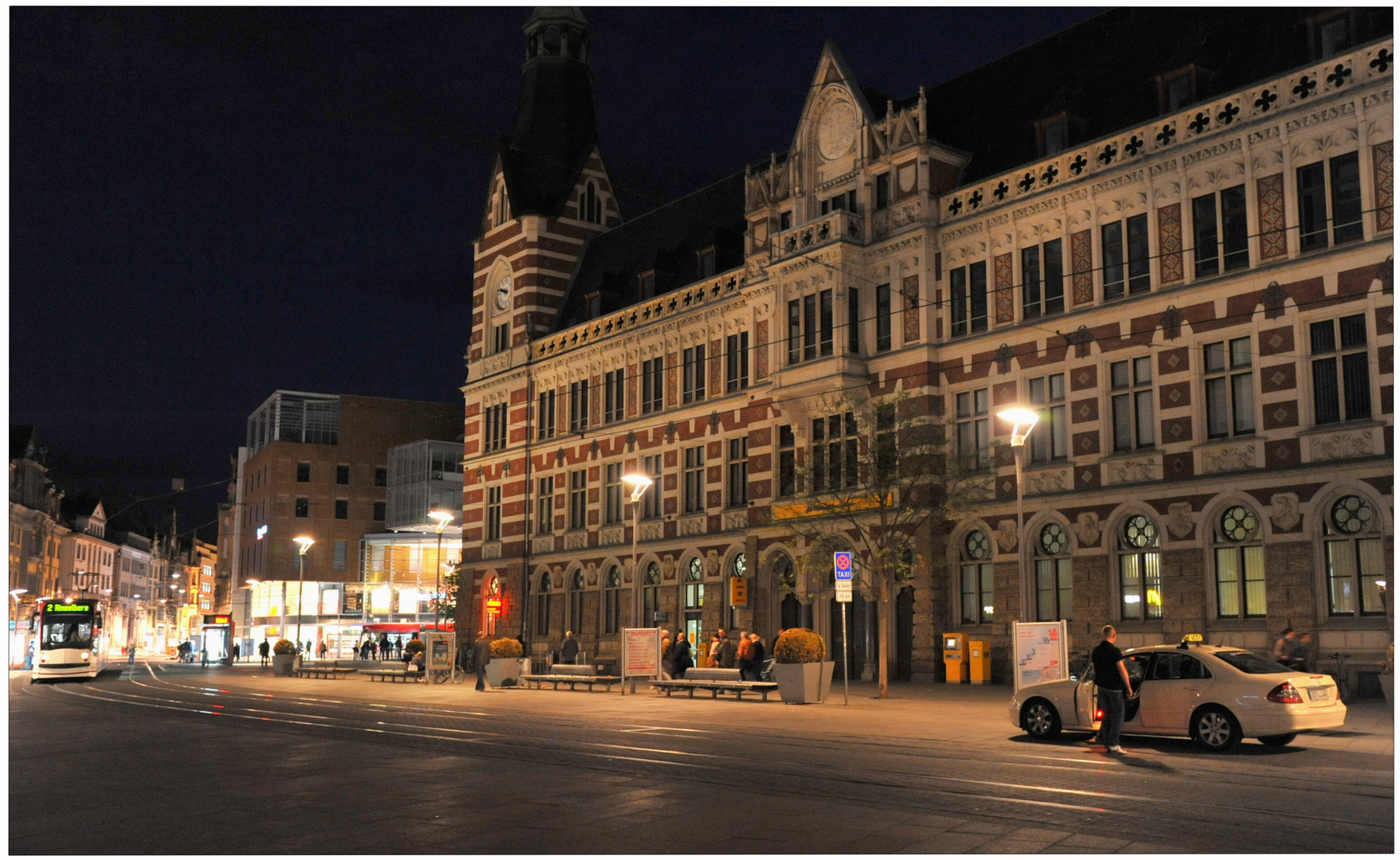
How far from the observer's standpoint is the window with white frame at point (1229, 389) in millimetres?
30328

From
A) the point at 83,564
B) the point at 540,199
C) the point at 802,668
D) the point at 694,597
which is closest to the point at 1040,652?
the point at 802,668

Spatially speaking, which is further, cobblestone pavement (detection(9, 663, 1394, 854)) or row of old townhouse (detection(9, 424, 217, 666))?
row of old townhouse (detection(9, 424, 217, 666))

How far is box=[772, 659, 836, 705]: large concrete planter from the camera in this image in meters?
28.1

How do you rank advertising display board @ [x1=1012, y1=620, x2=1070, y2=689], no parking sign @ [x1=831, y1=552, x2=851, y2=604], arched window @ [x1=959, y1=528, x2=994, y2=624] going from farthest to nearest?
arched window @ [x1=959, y1=528, x2=994, y2=624], no parking sign @ [x1=831, y1=552, x2=851, y2=604], advertising display board @ [x1=1012, y1=620, x2=1070, y2=689]

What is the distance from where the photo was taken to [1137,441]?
1278 inches

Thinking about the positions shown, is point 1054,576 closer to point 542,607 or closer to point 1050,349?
point 1050,349

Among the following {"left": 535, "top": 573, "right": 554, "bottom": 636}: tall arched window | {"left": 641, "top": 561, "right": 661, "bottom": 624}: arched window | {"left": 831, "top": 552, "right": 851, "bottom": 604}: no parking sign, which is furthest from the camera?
{"left": 535, "top": 573, "right": 554, "bottom": 636}: tall arched window

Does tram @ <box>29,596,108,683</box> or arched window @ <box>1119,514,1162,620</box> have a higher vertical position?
arched window @ <box>1119,514,1162,620</box>

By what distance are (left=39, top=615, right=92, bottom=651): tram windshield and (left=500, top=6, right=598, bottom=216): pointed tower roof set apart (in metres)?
25.0

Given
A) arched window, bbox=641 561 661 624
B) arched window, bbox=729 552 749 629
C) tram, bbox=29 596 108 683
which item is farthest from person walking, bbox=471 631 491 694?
tram, bbox=29 596 108 683

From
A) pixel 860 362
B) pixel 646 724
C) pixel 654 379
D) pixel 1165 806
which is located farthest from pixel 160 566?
pixel 1165 806

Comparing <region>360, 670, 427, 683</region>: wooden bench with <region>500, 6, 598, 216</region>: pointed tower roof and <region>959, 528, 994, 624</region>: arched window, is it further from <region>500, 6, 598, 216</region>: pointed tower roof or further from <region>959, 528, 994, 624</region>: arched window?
<region>500, 6, 598, 216</region>: pointed tower roof

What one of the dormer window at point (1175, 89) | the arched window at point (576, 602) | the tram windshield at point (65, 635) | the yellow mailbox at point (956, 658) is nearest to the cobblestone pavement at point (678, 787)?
the yellow mailbox at point (956, 658)

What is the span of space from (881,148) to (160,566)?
173 m
